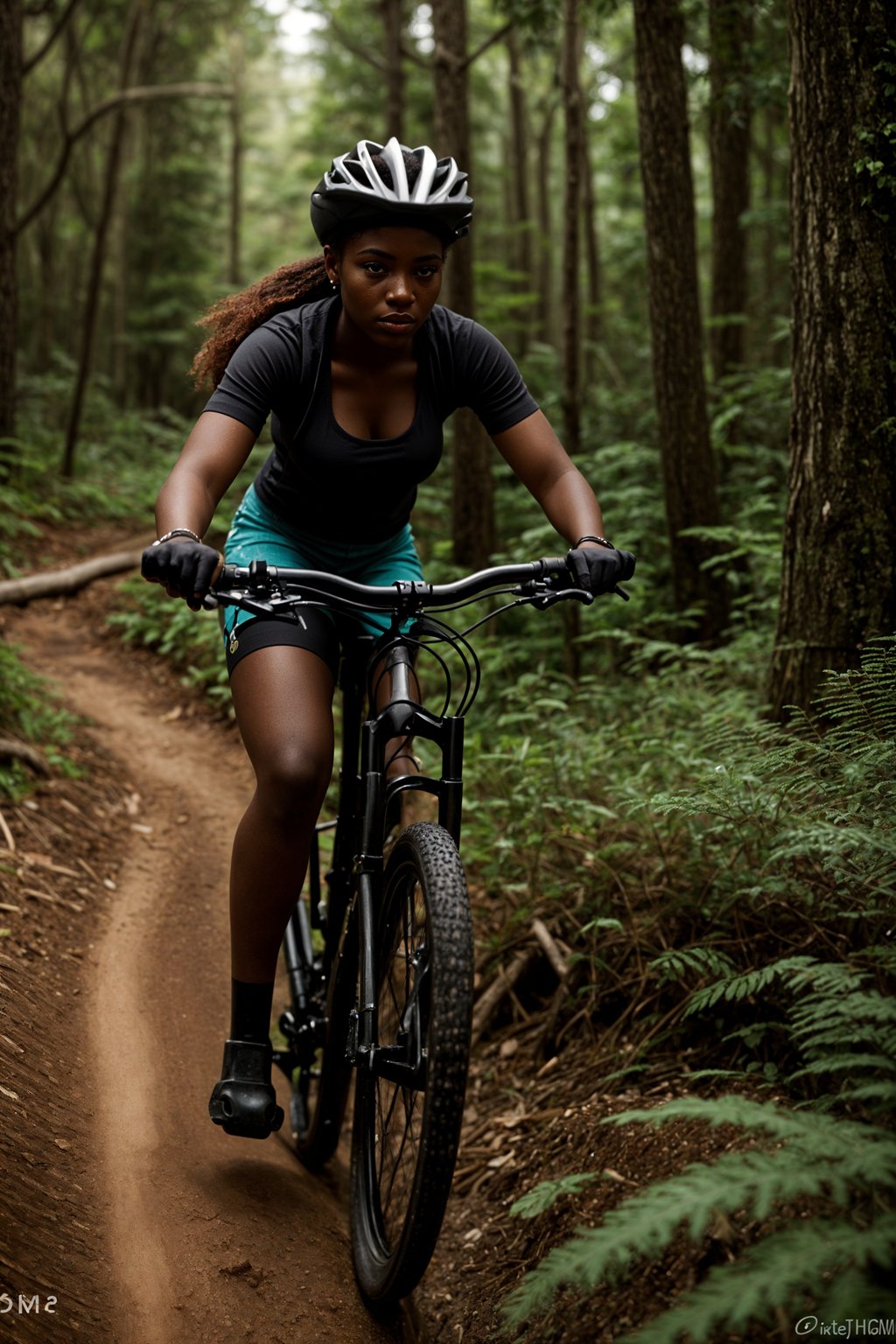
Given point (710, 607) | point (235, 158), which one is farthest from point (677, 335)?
point (235, 158)

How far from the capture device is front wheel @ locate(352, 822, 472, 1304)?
2463mm

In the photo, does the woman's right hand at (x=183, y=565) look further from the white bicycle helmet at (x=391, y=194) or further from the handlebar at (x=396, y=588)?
the white bicycle helmet at (x=391, y=194)

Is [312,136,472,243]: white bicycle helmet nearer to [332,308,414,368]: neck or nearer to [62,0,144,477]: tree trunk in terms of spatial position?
[332,308,414,368]: neck

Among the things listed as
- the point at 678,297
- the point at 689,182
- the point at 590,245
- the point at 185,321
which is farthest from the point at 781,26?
the point at 185,321

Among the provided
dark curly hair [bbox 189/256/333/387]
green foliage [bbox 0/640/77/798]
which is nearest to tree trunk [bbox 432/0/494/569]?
green foliage [bbox 0/640/77/798]

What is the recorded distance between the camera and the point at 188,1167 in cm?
348

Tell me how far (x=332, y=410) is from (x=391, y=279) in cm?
43

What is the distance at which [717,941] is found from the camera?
3482mm

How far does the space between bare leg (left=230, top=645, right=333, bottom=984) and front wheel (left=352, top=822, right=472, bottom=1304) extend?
12.9 inches

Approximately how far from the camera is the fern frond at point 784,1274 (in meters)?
1.56

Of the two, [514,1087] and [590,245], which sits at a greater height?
[590,245]

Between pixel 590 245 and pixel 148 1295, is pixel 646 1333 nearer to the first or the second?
pixel 148 1295

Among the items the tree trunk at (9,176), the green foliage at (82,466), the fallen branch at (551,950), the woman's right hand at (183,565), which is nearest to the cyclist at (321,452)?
the woman's right hand at (183,565)

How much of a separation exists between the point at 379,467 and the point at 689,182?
6809 millimetres
